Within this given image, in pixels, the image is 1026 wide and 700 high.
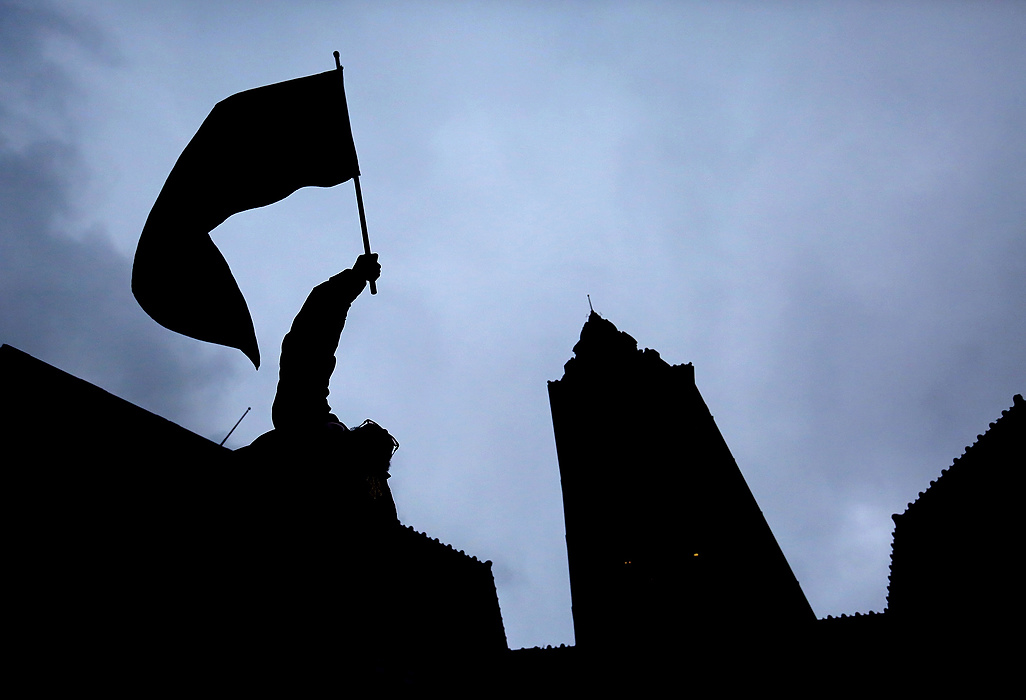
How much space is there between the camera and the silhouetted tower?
23.9m

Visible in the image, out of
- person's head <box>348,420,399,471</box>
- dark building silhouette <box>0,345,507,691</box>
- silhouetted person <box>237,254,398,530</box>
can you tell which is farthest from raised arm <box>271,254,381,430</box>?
dark building silhouette <box>0,345,507,691</box>

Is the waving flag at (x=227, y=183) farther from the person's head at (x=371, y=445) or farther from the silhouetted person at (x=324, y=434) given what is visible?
the person's head at (x=371, y=445)

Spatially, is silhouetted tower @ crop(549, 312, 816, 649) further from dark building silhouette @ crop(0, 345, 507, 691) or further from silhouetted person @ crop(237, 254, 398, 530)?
dark building silhouette @ crop(0, 345, 507, 691)

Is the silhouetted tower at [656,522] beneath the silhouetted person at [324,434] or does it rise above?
above

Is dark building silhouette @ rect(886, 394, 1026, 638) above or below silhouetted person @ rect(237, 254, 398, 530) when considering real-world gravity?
above

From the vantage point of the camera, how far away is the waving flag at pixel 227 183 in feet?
16.6

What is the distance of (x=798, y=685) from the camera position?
19391mm

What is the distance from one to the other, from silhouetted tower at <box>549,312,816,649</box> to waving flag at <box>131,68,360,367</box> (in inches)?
895

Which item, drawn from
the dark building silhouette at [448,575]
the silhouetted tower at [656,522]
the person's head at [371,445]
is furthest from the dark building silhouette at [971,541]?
the person's head at [371,445]

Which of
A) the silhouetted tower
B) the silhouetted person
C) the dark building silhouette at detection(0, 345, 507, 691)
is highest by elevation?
the silhouetted tower

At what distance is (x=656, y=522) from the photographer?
27.5 m

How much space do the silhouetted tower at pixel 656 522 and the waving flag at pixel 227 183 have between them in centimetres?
2274

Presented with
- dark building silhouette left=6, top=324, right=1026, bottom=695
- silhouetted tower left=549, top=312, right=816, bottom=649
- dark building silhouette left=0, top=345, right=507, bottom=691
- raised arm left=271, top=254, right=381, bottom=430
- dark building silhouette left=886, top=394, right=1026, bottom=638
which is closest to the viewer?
dark building silhouette left=0, top=345, right=507, bottom=691

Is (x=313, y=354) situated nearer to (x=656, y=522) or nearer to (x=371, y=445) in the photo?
(x=371, y=445)
